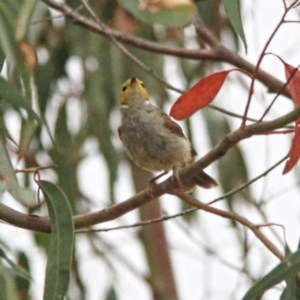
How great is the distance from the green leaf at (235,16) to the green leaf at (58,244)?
52 cm

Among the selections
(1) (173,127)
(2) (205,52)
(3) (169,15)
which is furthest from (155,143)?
(3) (169,15)

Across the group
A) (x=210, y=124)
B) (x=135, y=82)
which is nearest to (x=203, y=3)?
(x=135, y=82)

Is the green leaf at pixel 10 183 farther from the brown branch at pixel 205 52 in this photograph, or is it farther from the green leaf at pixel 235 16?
the brown branch at pixel 205 52

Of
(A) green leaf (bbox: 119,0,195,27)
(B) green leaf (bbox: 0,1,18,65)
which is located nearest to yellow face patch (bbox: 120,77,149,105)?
(B) green leaf (bbox: 0,1,18,65)

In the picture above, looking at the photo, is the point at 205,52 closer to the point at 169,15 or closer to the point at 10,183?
the point at 10,183

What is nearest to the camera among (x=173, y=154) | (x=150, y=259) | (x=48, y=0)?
(x=48, y=0)

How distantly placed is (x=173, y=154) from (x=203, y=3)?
2.57 feet

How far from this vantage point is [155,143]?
137 inches

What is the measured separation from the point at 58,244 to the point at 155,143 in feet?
Result: 3.68

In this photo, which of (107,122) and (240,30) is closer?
(240,30)

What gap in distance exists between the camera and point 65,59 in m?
4.75

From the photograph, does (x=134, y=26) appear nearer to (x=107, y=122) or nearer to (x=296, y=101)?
(x=107, y=122)

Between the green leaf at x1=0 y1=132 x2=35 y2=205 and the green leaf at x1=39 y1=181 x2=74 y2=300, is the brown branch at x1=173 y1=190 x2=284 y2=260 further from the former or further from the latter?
the green leaf at x1=0 y1=132 x2=35 y2=205

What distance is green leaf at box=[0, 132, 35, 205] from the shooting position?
87.8 inches
